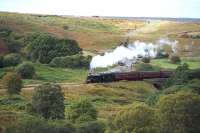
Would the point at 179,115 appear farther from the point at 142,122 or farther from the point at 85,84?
the point at 85,84

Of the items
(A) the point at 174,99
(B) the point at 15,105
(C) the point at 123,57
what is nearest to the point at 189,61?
(C) the point at 123,57

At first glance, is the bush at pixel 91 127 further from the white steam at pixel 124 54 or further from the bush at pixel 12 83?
the white steam at pixel 124 54

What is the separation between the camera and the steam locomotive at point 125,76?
91688mm

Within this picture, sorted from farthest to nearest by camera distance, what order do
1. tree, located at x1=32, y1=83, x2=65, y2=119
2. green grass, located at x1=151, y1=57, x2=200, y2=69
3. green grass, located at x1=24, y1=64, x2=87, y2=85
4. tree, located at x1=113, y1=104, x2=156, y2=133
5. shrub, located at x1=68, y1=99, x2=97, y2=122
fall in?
1. green grass, located at x1=151, y1=57, x2=200, y2=69
2. green grass, located at x1=24, y1=64, x2=87, y2=85
3. tree, located at x1=32, y1=83, x2=65, y2=119
4. shrub, located at x1=68, y1=99, x2=97, y2=122
5. tree, located at x1=113, y1=104, x2=156, y2=133

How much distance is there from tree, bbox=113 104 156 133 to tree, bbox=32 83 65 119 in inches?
545

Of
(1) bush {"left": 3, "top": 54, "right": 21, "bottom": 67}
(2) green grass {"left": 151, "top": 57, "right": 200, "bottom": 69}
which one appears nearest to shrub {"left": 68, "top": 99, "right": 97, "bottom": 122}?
(1) bush {"left": 3, "top": 54, "right": 21, "bottom": 67}

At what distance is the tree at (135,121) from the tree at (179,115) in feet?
4.83

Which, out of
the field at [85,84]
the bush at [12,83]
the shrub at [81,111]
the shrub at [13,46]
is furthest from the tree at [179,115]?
the shrub at [13,46]

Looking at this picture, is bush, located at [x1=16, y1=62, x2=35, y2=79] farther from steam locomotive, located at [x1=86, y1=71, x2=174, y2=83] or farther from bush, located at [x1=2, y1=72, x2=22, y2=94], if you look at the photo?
bush, located at [x1=2, y1=72, x2=22, y2=94]

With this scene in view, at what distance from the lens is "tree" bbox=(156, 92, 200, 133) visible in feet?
154

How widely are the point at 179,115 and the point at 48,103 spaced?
56.0ft

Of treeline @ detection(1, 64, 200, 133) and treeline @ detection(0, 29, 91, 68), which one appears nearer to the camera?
treeline @ detection(1, 64, 200, 133)

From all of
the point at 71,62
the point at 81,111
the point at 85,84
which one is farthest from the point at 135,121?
the point at 71,62

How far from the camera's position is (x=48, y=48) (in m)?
130
